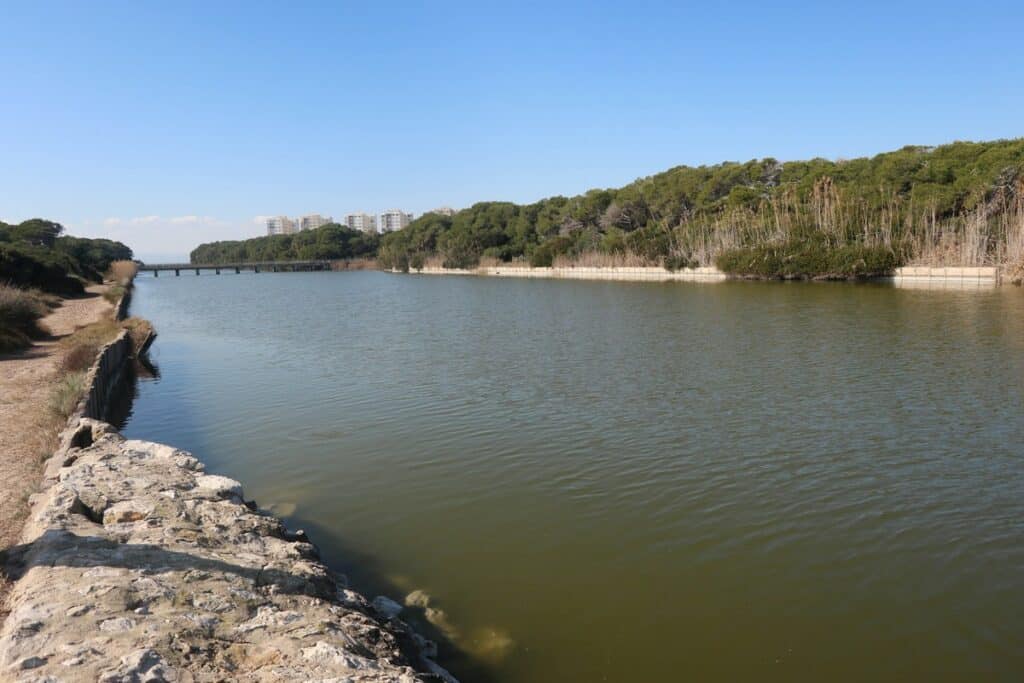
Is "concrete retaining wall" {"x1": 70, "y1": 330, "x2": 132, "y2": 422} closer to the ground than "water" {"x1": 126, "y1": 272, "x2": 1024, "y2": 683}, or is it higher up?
higher up

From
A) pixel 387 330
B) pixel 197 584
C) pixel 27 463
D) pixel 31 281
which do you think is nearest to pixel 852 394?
pixel 197 584

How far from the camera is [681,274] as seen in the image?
200 feet

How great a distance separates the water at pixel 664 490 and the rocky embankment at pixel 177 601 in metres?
1.04

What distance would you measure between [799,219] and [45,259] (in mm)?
55051

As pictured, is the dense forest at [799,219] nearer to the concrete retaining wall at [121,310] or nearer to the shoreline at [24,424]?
the concrete retaining wall at [121,310]

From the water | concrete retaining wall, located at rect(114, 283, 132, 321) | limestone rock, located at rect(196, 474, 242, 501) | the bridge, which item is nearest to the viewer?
the water

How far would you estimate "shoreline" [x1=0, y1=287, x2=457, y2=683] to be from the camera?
424 centimetres

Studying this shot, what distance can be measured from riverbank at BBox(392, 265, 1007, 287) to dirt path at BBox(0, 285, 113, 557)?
43.0m

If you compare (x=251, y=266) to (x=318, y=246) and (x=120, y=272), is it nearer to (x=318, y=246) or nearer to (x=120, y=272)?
(x=318, y=246)

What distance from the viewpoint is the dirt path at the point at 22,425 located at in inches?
286

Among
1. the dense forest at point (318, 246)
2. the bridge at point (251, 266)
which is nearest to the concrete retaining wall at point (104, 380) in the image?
the bridge at point (251, 266)

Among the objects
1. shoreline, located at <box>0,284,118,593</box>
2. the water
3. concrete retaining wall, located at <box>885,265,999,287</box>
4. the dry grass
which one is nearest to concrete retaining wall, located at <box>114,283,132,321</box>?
the dry grass

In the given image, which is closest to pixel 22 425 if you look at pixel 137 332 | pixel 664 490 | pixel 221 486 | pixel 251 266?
pixel 221 486

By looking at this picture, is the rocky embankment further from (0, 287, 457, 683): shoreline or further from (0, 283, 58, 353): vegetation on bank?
(0, 283, 58, 353): vegetation on bank
